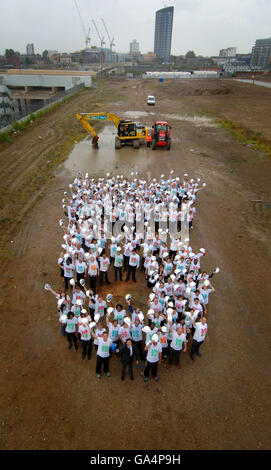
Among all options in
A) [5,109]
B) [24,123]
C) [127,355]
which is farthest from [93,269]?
[5,109]

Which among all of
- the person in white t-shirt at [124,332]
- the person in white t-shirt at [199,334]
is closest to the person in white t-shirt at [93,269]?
the person in white t-shirt at [124,332]

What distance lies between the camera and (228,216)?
13695 millimetres

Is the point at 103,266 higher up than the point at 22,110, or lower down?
lower down

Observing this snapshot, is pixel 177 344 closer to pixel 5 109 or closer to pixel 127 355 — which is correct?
pixel 127 355

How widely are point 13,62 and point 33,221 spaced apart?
128094mm

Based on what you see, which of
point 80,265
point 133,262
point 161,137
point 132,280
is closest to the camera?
point 80,265

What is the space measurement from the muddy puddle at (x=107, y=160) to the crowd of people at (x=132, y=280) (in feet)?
20.1

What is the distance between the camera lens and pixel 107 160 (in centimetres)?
2092

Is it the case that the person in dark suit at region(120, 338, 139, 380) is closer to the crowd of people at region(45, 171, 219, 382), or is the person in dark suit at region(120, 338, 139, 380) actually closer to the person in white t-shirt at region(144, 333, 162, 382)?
the crowd of people at region(45, 171, 219, 382)

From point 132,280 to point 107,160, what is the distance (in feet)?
44.8

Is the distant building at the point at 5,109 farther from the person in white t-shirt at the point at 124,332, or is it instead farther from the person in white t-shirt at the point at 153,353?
the person in white t-shirt at the point at 153,353

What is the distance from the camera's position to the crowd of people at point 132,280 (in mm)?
6359

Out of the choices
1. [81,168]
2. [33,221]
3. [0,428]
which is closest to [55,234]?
[33,221]

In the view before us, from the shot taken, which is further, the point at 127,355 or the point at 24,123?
the point at 24,123
